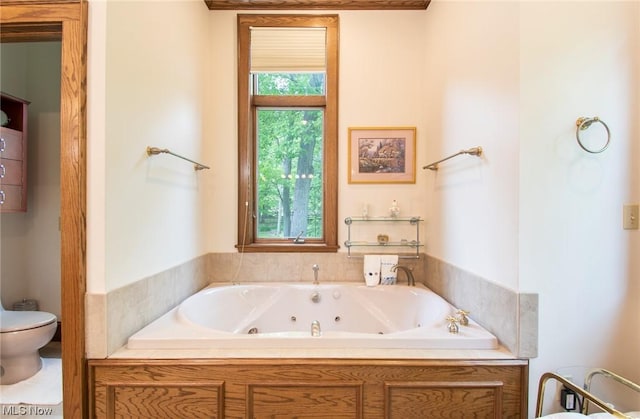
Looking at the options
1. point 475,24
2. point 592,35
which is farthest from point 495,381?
point 475,24

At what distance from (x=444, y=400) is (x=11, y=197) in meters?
3.10

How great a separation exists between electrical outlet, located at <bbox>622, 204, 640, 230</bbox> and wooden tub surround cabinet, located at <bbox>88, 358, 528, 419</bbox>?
70 centimetres

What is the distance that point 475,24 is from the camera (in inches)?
64.3

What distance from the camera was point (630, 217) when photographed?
127 centimetres

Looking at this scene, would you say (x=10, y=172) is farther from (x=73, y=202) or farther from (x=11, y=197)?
(x=73, y=202)

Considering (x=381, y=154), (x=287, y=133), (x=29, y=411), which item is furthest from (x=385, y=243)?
(x=29, y=411)

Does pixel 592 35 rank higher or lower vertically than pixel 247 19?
lower

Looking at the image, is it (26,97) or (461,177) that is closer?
(461,177)

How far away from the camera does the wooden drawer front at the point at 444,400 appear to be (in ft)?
4.12

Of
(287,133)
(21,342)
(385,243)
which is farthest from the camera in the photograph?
(287,133)

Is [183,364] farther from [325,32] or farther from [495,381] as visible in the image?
[325,32]

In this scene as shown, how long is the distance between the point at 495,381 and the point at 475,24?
5.61 feet

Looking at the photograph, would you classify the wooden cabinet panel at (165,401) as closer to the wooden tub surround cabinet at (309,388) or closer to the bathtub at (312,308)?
the wooden tub surround cabinet at (309,388)

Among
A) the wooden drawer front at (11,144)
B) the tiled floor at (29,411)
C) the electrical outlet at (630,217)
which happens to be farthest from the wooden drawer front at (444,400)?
the wooden drawer front at (11,144)
